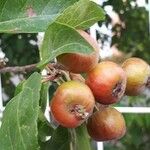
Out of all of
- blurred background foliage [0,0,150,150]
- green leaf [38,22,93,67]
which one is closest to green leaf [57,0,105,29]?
green leaf [38,22,93,67]

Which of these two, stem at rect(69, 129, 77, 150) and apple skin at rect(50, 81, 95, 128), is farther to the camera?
stem at rect(69, 129, 77, 150)

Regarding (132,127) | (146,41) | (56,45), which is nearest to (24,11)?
(56,45)

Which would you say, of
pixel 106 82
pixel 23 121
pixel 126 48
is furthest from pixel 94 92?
pixel 126 48

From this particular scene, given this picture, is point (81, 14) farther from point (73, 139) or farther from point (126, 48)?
point (126, 48)

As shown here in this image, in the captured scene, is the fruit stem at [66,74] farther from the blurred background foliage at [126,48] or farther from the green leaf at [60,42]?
the blurred background foliage at [126,48]

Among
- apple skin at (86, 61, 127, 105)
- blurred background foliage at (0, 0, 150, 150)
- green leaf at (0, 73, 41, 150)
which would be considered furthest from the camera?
blurred background foliage at (0, 0, 150, 150)

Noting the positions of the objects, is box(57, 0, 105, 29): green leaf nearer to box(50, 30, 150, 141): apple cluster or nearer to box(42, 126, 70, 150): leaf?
box(50, 30, 150, 141): apple cluster
